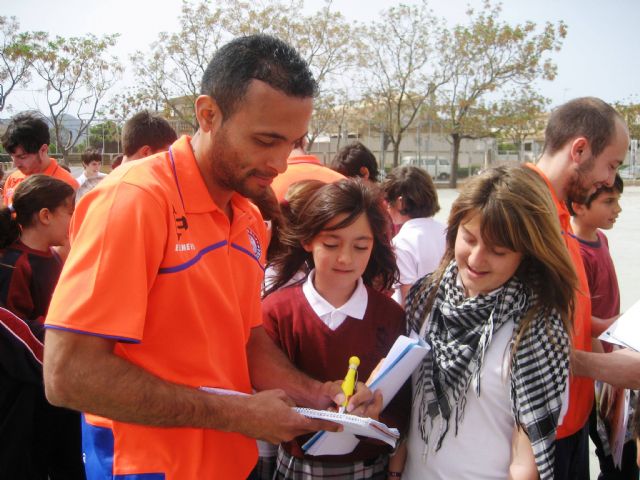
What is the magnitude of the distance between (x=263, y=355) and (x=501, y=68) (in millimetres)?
27512

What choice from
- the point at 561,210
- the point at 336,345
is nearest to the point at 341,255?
the point at 336,345

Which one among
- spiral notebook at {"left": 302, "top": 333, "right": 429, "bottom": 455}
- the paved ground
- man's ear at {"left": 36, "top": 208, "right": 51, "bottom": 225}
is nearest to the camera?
spiral notebook at {"left": 302, "top": 333, "right": 429, "bottom": 455}

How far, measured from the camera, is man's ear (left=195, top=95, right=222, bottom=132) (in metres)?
1.48

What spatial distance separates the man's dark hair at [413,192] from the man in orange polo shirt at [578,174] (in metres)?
1.43

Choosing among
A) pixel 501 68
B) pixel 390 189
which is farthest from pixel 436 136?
pixel 390 189

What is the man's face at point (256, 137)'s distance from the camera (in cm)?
144

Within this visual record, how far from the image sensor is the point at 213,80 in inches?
58.5

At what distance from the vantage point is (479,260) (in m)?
1.75

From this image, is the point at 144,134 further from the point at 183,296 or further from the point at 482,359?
the point at 482,359

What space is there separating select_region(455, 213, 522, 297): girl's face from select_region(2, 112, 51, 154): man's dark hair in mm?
3965

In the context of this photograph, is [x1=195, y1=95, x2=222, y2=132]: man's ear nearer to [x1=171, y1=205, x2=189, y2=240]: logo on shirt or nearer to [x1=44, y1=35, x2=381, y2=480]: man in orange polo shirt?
[x1=44, y1=35, x2=381, y2=480]: man in orange polo shirt

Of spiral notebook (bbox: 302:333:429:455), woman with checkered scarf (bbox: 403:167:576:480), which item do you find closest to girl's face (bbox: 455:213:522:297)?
woman with checkered scarf (bbox: 403:167:576:480)

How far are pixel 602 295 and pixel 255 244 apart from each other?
5.93 ft

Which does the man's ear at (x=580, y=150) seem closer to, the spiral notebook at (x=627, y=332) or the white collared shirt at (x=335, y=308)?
the spiral notebook at (x=627, y=332)
